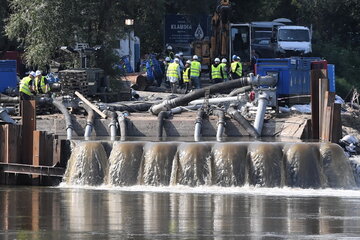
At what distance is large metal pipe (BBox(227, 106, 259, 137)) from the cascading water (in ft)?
15.1

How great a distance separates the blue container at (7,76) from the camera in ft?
132

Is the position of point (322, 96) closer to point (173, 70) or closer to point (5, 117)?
point (5, 117)

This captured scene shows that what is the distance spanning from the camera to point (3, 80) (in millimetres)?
40406

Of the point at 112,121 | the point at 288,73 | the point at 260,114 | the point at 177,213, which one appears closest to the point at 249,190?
the point at 177,213

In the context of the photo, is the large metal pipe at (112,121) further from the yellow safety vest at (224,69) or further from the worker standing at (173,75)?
the yellow safety vest at (224,69)

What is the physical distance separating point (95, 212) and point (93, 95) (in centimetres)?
1503

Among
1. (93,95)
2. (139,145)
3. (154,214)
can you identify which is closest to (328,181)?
(139,145)

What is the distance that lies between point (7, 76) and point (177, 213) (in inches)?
676

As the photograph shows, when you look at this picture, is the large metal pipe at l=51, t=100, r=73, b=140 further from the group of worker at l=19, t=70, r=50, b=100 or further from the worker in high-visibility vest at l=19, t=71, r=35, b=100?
the group of worker at l=19, t=70, r=50, b=100

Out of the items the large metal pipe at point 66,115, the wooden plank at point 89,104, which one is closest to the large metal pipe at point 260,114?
the wooden plank at point 89,104

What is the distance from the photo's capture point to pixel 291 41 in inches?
2435

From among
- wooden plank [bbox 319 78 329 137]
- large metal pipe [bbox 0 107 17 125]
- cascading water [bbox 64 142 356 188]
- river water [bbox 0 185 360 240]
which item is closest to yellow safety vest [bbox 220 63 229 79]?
wooden plank [bbox 319 78 329 137]

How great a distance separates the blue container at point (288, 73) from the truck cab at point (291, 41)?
68.2 feet

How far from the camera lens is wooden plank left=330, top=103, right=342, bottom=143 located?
3250 centimetres
